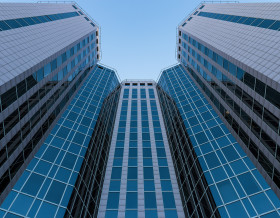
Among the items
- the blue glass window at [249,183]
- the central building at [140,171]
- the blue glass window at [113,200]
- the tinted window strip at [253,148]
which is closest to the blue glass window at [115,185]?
the central building at [140,171]

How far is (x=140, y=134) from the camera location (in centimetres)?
4284

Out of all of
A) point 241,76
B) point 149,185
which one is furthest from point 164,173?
point 241,76

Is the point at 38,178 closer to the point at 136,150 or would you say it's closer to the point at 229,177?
the point at 136,150

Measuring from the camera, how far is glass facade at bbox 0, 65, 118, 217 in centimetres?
2097

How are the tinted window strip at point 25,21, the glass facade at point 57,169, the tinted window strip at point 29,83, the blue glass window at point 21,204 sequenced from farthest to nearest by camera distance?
the tinted window strip at point 25,21 → the tinted window strip at point 29,83 → the glass facade at point 57,169 → the blue glass window at point 21,204

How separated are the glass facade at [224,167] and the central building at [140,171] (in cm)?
603

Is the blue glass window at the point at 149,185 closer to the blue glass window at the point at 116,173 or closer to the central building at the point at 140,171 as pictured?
the central building at the point at 140,171

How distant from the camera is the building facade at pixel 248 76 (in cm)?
2288

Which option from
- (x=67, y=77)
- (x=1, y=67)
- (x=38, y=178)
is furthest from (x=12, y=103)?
(x=67, y=77)

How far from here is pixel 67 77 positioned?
1597 inches

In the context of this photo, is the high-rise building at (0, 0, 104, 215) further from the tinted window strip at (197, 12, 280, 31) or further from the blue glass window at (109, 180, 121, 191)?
the tinted window strip at (197, 12, 280, 31)

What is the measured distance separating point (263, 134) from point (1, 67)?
93.8 feet

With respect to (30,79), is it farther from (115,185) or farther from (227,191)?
(227,191)

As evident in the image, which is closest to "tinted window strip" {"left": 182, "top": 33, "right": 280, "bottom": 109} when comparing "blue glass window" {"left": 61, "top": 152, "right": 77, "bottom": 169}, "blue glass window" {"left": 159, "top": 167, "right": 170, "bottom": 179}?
"blue glass window" {"left": 159, "top": 167, "right": 170, "bottom": 179}
